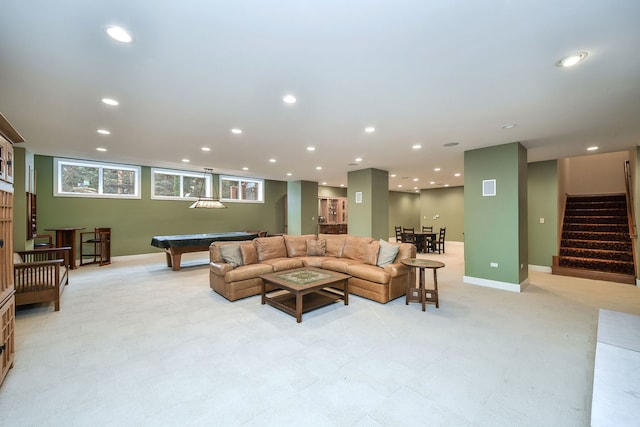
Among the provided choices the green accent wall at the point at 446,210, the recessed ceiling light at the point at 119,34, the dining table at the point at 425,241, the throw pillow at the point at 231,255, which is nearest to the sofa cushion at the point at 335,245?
the throw pillow at the point at 231,255

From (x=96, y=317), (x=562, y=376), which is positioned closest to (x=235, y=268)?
(x=96, y=317)

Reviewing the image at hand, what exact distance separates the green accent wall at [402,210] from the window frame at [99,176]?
35.3ft

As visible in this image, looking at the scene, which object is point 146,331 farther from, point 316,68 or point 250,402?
point 316,68

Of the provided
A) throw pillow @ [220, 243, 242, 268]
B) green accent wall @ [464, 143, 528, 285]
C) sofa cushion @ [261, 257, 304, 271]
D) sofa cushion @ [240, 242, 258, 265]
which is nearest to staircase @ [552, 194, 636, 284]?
green accent wall @ [464, 143, 528, 285]

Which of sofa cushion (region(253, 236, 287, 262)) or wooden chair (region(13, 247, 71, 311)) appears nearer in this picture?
wooden chair (region(13, 247, 71, 311))

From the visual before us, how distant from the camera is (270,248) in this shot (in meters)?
5.21

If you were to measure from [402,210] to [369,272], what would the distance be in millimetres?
11059

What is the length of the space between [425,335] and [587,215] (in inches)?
304

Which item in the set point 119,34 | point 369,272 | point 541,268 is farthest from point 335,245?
point 541,268

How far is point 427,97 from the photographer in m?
3.05

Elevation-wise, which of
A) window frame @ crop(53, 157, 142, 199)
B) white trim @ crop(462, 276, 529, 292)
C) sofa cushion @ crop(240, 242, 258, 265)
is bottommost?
white trim @ crop(462, 276, 529, 292)

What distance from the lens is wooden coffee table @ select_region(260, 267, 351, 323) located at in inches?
138

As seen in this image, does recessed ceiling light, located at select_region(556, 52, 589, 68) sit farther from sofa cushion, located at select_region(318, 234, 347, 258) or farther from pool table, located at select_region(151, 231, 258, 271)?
pool table, located at select_region(151, 231, 258, 271)

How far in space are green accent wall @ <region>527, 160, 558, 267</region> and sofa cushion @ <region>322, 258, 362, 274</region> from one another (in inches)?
191
